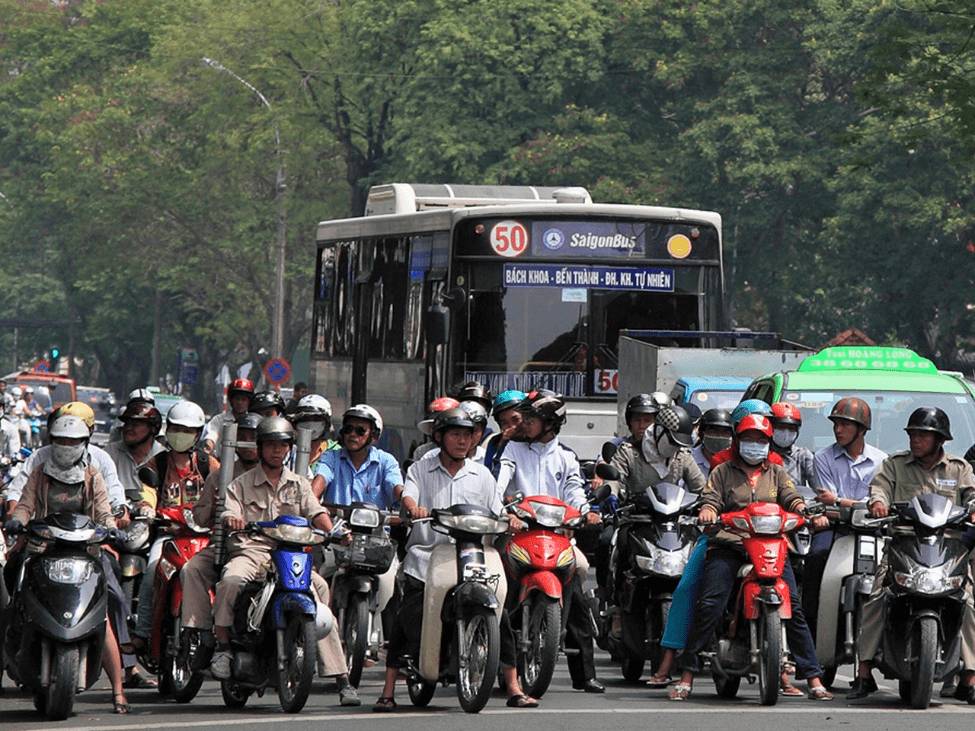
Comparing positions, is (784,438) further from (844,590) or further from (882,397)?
(882,397)

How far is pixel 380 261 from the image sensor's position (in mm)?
21875

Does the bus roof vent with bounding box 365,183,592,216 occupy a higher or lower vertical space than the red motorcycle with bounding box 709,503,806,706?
higher

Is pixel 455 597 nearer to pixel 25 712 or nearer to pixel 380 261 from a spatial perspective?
pixel 25 712

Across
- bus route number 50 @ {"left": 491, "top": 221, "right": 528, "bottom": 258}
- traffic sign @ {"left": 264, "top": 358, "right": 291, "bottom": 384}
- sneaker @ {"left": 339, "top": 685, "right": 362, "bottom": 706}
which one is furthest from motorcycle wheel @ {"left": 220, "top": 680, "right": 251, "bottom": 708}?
traffic sign @ {"left": 264, "top": 358, "right": 291, "bottom": 384}

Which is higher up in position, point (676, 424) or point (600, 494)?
point (676, 424)

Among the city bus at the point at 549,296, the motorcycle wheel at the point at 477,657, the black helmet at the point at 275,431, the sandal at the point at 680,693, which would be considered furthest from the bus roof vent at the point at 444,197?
the motorcycle wheel at the point at 477,657

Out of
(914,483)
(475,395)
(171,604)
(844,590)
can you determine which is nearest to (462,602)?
(171,604)

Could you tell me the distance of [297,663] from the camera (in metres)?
9.49

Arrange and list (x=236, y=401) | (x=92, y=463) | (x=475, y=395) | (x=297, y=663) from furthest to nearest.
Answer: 1. (x=236, y=401)
2. (x=475, y=395)
3. (x=92, y=463)
4. (x=297, y=663)

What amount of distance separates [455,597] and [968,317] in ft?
103

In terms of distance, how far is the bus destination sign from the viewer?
1928 centimetres

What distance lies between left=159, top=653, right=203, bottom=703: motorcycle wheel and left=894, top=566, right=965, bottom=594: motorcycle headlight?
3577mm

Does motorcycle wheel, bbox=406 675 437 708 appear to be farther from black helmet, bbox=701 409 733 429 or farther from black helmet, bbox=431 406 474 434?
black helmet, bbox=701 409 733 429

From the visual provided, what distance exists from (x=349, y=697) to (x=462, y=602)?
0.93 m
